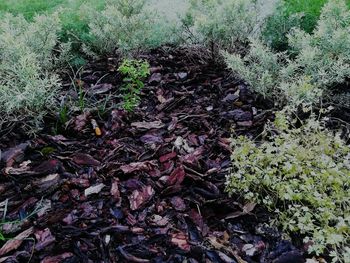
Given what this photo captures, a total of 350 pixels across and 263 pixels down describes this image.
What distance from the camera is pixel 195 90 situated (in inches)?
157

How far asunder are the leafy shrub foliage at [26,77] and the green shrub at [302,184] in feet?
5.21

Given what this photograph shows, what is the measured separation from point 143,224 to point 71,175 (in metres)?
0.66

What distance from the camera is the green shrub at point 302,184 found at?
2359 mm

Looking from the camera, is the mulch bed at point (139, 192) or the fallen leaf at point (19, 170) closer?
the mulch bed at point (139, 192)

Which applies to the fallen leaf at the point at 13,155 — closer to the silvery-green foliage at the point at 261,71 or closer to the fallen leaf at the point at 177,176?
the fallen leaf at the point at 177,176

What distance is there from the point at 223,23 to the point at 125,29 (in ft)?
3.26

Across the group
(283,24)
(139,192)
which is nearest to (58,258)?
(139,192)

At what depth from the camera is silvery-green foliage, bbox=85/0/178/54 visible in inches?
169

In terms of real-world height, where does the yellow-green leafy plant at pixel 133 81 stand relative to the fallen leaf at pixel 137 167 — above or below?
above

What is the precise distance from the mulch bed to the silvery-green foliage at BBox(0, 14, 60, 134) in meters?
0.26

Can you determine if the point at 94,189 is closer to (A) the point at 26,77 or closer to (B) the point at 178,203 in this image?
(B) the point at 178,203

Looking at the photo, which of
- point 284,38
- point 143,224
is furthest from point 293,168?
point 284,38

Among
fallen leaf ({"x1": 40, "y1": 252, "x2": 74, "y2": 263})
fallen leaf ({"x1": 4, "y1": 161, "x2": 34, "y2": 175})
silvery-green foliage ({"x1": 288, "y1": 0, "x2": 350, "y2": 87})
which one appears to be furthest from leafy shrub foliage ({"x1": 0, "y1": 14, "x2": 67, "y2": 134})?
silvery-green foliage ({"x1": 288, "y1": 0, "x2": 350, "y2": 87})

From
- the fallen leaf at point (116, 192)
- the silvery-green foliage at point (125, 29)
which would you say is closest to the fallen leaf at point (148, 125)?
the fallen leaf at point (116, 192)
